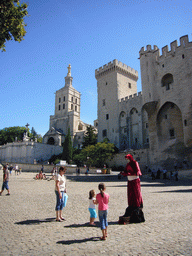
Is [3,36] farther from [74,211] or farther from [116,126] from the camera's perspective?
[116,126]

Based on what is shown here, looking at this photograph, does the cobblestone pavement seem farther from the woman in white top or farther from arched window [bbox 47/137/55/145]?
arched window [bbox 47/137/55/145]

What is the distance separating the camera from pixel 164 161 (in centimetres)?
2733

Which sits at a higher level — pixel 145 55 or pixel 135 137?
pixel 145 55

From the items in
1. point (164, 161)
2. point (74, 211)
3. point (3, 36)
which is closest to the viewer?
point (74, 211)

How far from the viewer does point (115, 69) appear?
45438 mm

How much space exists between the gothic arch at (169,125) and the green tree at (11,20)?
76.2ft

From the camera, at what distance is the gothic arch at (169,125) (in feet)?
87.2

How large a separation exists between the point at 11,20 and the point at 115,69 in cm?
3945

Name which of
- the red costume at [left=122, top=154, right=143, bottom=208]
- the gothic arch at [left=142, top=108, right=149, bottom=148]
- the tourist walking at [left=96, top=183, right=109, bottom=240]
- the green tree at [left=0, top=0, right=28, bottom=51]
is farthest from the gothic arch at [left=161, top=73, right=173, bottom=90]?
the tourist walking at [left=96, top=183, right=109, bottom=240]

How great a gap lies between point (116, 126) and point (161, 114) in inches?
639

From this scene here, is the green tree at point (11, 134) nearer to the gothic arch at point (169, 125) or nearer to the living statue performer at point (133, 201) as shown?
the gothic arch at point (169, 125)

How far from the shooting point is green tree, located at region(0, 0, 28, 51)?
25.2 ft

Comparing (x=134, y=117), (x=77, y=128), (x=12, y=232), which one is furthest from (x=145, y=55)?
(x=77, y=128)

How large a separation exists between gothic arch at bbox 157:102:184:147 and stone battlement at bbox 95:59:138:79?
843 inches
